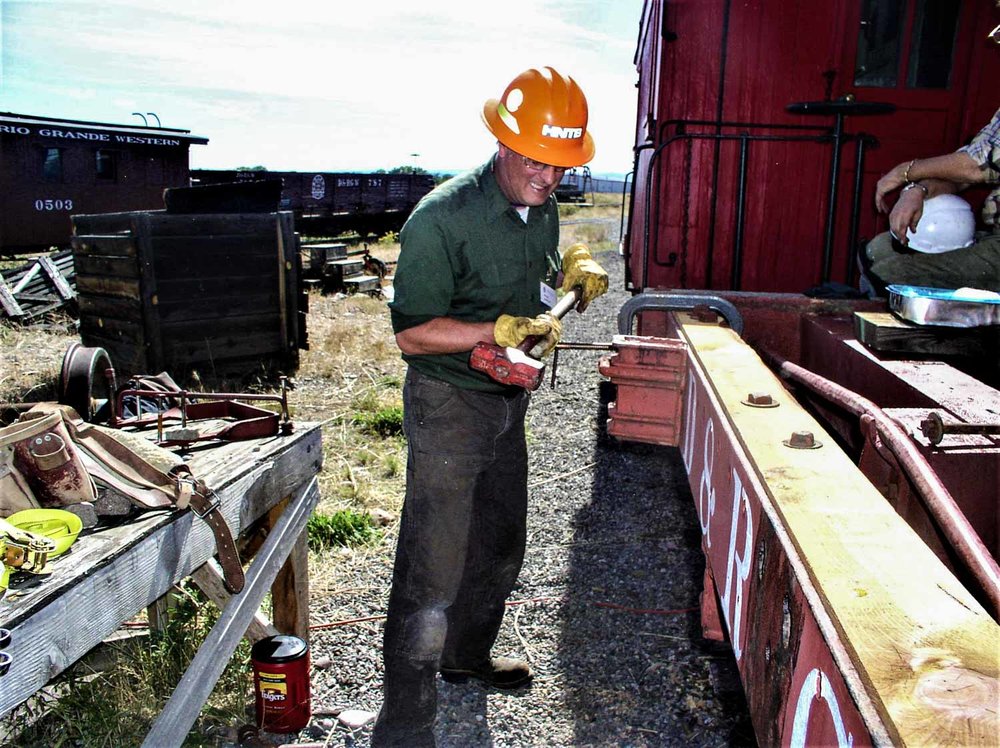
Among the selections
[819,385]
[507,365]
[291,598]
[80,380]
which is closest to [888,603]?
[819,385]

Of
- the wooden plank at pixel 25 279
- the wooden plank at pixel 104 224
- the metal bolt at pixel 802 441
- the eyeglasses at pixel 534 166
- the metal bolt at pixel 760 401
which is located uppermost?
the eyeglasses at pixel 534 166

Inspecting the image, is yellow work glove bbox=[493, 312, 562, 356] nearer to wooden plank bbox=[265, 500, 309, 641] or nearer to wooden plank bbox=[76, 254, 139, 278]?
wooden plank bbox=[265, 500, 309, 641]

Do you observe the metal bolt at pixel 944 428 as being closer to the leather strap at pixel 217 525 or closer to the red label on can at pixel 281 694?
the leather strap at pixel 217 525

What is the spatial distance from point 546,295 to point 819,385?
44.0 inches

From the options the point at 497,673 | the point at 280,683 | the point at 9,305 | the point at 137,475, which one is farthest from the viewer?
the point at 9,305

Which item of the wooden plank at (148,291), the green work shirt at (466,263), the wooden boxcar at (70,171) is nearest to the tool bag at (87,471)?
the green work shirt at (466,263)

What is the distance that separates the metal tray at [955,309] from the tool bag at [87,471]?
2.29 m

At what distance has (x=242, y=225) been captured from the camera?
815 cm

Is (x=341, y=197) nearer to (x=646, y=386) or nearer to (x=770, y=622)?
(x=646, y=386)

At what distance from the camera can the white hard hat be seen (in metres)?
3.07

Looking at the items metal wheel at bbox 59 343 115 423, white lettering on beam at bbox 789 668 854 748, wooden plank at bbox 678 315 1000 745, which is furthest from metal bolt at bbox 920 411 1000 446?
metal wheel at bbox 59 343 115 423

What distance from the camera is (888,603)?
3.54ft

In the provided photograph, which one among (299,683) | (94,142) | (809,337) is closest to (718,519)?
(809,337)

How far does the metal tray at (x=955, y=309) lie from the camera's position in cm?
245
